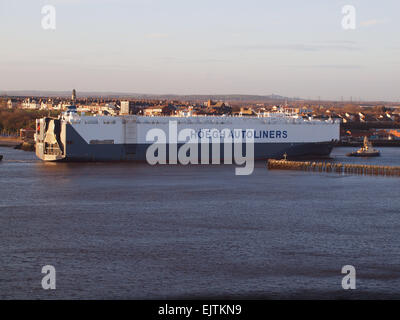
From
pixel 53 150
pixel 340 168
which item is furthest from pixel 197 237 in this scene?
pixel 53 150

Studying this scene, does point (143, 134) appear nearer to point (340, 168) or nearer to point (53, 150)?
point (53, 150)

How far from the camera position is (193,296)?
926 cm

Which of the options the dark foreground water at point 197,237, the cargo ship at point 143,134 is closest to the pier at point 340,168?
the dark foreground water at point 197,237

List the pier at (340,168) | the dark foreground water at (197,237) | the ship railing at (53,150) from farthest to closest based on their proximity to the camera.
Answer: the ship railing at (53,150) → the pier at (340,168) → the dark foreground water at (197,237)

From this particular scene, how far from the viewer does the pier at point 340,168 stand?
81.4ft

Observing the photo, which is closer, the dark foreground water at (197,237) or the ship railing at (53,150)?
the dark foreground water at (197,237)

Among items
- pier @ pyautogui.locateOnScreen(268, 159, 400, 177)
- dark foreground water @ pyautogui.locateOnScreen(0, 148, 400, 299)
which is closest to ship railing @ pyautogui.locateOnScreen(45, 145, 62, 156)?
dark foreground water @ pyautogui.locateOnScreen(0, 148, 400, 299)

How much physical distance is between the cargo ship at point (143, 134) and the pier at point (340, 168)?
316cm

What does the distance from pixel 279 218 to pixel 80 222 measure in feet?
13.2

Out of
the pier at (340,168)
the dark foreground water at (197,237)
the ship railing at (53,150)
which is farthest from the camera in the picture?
the ship railing at (53,150)

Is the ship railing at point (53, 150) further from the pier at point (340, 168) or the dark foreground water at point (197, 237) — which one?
the pier at point (340, 168)

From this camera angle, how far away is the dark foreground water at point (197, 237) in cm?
967

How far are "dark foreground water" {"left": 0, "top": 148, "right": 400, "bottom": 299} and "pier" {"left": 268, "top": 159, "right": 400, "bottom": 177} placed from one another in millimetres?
2940

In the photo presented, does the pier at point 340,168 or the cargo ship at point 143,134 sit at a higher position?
the cargo ship at point 143,134
